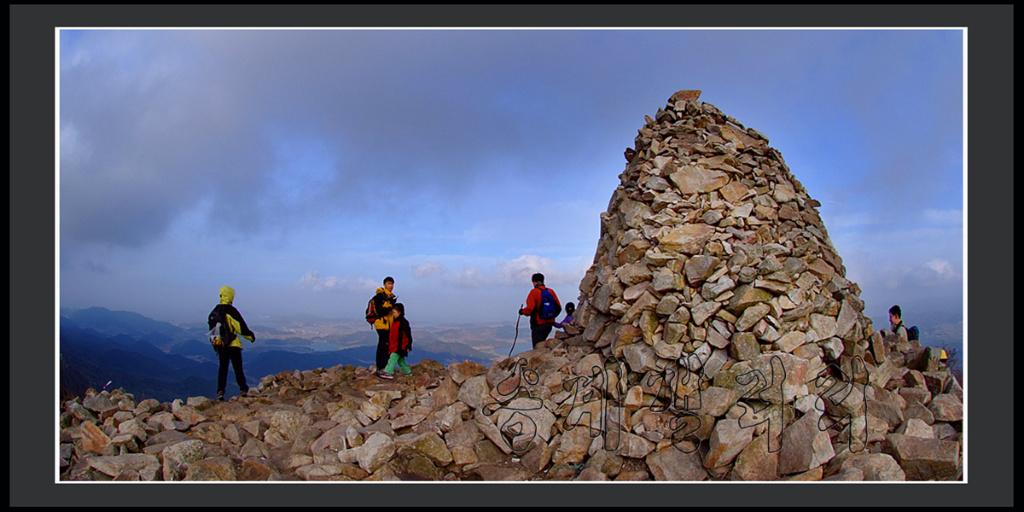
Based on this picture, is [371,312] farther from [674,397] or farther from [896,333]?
[896,333]

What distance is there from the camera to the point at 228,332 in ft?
33.4

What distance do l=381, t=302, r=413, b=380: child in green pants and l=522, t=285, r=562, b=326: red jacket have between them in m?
3.17

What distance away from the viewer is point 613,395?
23.8 feet

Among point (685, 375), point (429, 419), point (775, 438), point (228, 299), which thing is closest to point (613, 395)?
point (685, 375)

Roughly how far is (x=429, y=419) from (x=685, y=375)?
432cm

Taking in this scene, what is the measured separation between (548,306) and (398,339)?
4084mm

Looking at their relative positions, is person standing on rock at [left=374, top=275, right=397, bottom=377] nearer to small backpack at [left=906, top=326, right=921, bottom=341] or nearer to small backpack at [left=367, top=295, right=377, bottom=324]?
small backpack at [left=367, top=295, right=377, bottom=324]

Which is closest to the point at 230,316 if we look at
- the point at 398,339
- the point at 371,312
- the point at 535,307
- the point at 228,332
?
the point at 228,332

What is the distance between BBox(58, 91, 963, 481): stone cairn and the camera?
20.8 feet

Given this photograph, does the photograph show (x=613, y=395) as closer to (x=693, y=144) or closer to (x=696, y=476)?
(x=696, y=476)

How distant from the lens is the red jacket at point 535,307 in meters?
11.5

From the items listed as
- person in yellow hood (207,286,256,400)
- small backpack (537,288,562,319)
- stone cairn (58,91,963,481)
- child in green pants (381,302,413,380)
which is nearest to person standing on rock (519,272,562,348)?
small backpack (537,288,562,319)

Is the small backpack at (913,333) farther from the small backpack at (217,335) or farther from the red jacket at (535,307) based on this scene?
the small backpack at (217,335)

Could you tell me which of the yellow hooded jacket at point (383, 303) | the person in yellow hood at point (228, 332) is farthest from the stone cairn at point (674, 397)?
the yellow hooded jacket at point (383, 303)
